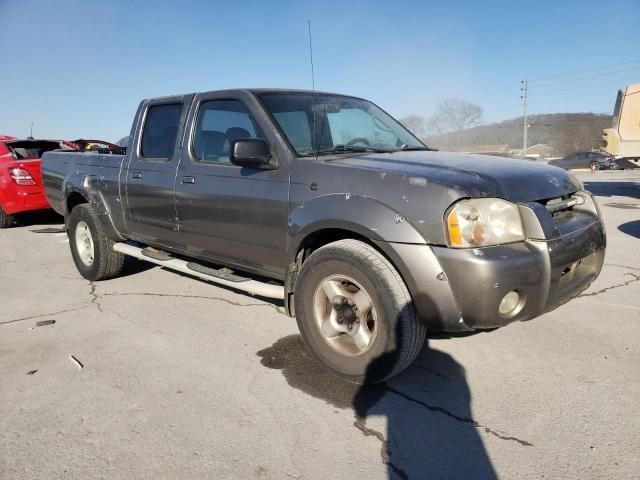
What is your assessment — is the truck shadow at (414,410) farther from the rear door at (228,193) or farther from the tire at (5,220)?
the tire at (5,220)

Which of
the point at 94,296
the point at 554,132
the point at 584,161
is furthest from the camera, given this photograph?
the point at 554,132

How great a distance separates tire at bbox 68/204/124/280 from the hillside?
252 ft

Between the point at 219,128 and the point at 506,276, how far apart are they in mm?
2448

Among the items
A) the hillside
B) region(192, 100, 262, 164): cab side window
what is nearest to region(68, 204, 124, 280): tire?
region(192, 100, 262, 164): cab side window

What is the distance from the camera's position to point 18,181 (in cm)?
812

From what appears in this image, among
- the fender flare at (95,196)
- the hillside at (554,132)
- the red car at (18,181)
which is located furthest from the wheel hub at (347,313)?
the hillside at (554,132)

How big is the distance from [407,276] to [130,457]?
1606 millimetres

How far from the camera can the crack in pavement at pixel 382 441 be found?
6.77 feet

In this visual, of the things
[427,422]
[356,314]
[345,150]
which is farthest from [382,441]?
[345,150]

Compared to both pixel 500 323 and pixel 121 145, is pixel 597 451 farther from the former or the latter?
pixel 121 145

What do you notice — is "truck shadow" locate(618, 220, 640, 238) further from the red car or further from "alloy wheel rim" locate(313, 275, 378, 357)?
the red car

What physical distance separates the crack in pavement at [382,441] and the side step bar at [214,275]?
1.04 meters

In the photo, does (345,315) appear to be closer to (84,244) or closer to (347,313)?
(347,313)

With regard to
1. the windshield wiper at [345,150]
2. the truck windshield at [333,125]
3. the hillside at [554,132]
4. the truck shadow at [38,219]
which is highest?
the hillside at [554,132]
